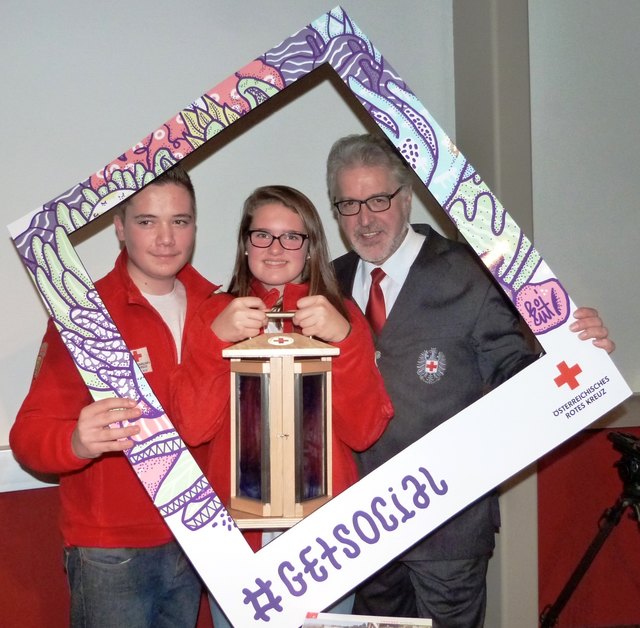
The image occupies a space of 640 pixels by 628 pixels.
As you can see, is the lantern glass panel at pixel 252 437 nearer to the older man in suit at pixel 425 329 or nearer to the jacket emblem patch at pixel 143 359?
the jacket emblem patch at pixel 143 359

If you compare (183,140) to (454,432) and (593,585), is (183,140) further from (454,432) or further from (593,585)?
(593,585)

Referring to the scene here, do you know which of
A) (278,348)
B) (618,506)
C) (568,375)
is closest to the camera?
(278,348)

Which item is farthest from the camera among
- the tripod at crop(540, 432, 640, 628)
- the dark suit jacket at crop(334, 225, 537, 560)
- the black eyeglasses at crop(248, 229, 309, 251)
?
the tripod at crop(540, 432, 640, 628)

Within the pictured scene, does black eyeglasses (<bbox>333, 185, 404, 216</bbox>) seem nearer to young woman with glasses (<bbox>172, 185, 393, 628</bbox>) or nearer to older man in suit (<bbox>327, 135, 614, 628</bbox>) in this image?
older man in suit (<bbox>327, 135, 614, 628</bbox>)

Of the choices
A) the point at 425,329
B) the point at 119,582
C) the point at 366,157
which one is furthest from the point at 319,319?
the point at 119,582

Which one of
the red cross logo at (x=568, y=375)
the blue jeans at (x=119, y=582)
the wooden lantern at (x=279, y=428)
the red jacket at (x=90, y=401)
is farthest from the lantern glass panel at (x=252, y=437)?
the red cross logo at (x=568, y=375)

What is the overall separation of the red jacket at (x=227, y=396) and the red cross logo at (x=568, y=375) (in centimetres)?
37

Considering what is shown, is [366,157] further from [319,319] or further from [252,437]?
[252,437]

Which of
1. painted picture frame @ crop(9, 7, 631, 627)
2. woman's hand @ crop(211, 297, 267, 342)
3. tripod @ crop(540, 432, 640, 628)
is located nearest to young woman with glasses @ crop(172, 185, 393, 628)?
woman's hand @ crop(211, 297, 267, 342)

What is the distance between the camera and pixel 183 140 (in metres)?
1.66

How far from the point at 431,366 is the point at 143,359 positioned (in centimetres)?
71

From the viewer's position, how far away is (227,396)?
5.53ft

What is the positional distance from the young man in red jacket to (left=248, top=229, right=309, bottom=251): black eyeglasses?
0.17 meters

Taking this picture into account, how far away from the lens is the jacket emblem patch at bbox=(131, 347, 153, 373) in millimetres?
1831
